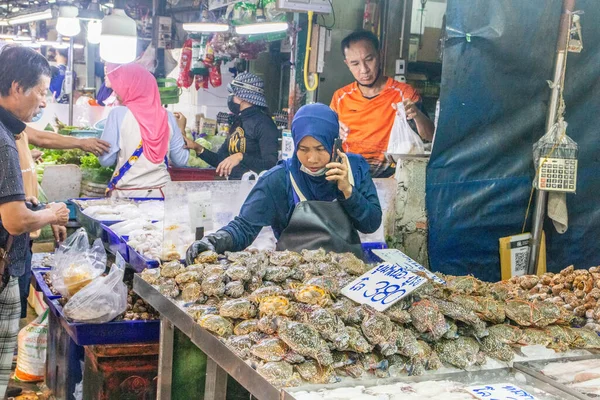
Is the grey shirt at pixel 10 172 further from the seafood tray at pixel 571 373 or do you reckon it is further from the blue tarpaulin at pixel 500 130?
the blue tarpaulin at pixel 500 130

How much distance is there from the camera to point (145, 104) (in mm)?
6402

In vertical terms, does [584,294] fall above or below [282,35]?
below

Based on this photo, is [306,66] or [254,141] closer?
[306,66]

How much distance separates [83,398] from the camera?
13.8ft

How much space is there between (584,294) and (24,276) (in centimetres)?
317

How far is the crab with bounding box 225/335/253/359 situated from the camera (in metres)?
2.46

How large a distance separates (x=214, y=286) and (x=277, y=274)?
0.96ft

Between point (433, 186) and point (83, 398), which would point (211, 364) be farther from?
point (433, 186)

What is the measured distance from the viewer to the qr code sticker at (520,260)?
5105 mm

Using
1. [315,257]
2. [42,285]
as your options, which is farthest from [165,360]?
[42,285]

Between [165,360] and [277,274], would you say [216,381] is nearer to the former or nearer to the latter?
[277,274]

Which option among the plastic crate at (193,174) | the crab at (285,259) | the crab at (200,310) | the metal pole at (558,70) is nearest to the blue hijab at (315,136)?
the crab at (285,259)

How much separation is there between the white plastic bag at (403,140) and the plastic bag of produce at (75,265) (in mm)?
2340

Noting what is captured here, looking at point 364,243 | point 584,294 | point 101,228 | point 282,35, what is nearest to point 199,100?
point 282,35
